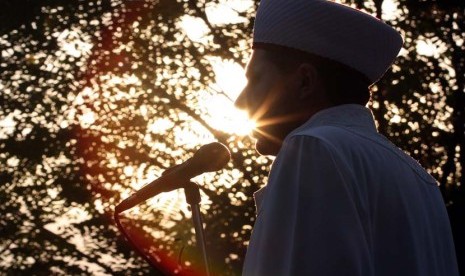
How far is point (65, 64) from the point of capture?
10.9 m

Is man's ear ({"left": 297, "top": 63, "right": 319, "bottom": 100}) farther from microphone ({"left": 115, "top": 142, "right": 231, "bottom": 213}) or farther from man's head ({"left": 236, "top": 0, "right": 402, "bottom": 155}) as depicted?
microphone ({"left": 115, "top": 142, "right": 231, "bottom": 213})

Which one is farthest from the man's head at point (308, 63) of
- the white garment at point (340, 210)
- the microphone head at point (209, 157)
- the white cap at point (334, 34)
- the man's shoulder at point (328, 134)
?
the microphone head at point (209, 157)

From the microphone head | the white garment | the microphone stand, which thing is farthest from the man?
the microphone stand

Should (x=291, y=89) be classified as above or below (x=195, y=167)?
below

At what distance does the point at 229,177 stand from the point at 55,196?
2.57 meters

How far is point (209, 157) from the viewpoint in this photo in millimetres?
2891

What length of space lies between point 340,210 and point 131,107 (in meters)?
9.21

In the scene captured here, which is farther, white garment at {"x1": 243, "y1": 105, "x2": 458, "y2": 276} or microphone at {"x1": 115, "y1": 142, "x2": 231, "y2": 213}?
microphone at {"x1": 115, "y1": 142, "x2": 231, "y2": 213}

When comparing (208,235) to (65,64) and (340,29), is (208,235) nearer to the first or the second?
(65,64)

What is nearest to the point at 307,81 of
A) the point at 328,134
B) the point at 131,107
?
the point at 328,134

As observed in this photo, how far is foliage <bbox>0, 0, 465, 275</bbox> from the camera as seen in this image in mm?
10641

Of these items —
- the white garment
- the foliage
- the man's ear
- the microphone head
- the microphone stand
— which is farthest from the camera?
the foliage

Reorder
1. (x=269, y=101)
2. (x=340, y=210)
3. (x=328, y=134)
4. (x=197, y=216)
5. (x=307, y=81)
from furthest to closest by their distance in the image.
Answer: (x=197, y=216), (x=269, y=101), (x=307, y=81), (x=328, y=134), (x=340, y=210)

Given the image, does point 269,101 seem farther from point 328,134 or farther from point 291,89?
point 328,134
